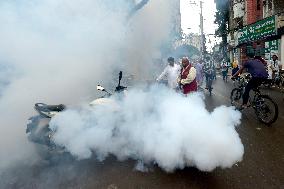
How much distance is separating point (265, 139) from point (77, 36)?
16.0ft

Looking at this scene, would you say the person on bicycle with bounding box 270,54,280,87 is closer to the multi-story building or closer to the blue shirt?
the multi-story building

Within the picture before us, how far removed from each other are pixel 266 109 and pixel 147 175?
426cm

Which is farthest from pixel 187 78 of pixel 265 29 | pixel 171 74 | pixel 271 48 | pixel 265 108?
pixel 271 48

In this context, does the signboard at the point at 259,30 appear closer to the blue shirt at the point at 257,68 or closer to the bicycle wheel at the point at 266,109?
the blue shirt at the point at 257,68

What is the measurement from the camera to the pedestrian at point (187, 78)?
7.59m

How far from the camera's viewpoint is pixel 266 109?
7953 mm

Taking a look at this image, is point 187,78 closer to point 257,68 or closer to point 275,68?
point 257,68

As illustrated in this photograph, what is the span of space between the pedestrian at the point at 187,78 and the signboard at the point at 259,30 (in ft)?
50.4

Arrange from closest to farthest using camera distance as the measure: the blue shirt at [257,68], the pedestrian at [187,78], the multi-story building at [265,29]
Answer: the pedestrian at [187,78], the blue shirt at [257,68], the multi-story building at [265,29]

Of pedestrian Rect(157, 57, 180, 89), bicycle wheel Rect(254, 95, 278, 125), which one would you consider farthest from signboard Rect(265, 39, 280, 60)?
bicycle wheel Rect(254, 95, 278, 125)

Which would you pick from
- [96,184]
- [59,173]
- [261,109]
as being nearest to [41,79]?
[59,173]

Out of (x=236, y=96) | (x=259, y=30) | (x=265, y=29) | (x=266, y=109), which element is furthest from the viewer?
(x=259, y=30)

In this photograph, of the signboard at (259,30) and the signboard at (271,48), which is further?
the signboard at (271,48)

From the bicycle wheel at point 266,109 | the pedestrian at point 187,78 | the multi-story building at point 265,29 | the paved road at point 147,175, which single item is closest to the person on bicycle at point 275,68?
the multi-story building at point 265,29
